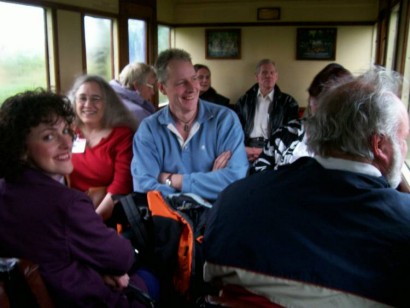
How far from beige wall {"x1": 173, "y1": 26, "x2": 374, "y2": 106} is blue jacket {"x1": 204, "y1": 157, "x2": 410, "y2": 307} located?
5.78 metres

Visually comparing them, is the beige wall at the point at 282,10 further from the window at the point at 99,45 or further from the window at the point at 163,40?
the window at the point at 99,45

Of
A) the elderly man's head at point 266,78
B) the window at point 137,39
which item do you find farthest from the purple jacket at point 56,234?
the window at point 137,39

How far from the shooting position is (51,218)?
45.9 inches

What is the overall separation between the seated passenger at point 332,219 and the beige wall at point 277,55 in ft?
18.5

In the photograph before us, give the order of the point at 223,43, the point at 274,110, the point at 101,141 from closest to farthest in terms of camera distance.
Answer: the point at 101,141 < the point at 274,110 < the point at 223,43

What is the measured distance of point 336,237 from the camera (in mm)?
954

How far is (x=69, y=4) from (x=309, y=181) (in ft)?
11.6

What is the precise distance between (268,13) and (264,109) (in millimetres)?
3138

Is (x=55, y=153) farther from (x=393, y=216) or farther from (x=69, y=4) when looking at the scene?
(x=69, y=4)

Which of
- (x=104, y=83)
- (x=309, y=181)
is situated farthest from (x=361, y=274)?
(x=104, y=83)

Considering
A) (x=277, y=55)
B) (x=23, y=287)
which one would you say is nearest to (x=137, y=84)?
(x=23, y=287)

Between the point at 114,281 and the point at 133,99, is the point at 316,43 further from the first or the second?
the point at 114,281

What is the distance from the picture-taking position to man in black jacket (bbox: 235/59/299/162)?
148 inches

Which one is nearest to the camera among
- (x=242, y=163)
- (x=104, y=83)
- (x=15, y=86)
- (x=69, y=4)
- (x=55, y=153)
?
(x=55, y=153)
